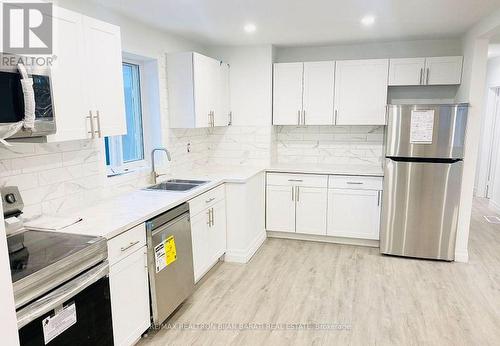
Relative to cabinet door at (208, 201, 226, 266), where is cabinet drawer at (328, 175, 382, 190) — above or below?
above

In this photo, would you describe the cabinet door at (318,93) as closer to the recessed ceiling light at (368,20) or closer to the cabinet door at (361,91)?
the cabinet door at (361,91)

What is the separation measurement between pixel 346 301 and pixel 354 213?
4.36 ft

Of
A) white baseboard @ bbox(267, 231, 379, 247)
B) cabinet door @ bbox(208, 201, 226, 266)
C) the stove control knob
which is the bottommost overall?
white baseboard @ bbox(267, 231, 379, 247)

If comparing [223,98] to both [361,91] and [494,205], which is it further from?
[494,205]

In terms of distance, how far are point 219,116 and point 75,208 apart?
6.78ft

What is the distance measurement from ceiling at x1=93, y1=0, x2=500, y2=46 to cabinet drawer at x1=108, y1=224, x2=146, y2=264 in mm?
1672

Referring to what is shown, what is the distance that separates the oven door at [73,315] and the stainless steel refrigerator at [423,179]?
2926 mm

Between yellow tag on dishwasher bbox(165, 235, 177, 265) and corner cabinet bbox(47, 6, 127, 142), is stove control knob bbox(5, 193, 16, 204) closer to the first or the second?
corner cabinet bbox(47, 6, 127, 142)

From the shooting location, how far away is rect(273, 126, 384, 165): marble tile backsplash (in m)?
4.40

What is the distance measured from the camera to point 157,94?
11.3 feet

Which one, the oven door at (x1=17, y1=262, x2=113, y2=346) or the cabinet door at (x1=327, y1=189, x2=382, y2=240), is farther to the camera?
the cabinet door at (x1=327, y1=189, x2=382, y2=240)

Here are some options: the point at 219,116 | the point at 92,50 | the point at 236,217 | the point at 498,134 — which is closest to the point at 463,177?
the point at 236,217

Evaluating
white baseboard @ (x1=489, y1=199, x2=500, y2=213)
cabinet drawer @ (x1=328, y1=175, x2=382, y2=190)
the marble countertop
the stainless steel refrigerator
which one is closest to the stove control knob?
the marble countertop

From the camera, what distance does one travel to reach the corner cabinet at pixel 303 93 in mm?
4137
